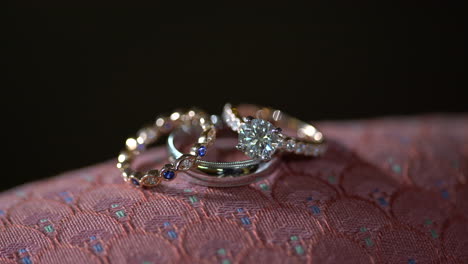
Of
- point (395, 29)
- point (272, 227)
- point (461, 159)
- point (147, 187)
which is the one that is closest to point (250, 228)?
point (272, 227)

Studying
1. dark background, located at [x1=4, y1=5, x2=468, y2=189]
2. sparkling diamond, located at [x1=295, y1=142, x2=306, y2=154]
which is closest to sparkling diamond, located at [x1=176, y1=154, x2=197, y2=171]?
sparkling diamond, located at [x1=295, y1=142, x2=306, y2=154]

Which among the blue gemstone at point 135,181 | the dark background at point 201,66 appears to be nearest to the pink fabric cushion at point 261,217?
the blue gemstone at point 135,181

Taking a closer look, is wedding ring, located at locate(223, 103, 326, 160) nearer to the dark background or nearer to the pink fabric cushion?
the pink fabric cushion

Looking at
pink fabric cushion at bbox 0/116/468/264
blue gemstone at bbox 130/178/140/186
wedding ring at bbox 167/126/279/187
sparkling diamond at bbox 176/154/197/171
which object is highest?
sparkling diamond at bbox 176/154/197/171

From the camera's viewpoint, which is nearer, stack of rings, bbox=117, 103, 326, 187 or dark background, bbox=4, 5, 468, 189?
stack of rings, bbox=117, 103, 326, 187

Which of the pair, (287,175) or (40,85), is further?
(40,85)

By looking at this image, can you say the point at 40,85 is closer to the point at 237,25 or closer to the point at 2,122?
the point at 2,122

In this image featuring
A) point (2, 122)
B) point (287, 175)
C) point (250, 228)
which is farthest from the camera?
point (2, 122)

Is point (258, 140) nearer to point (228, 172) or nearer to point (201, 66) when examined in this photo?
point (228, 172)
